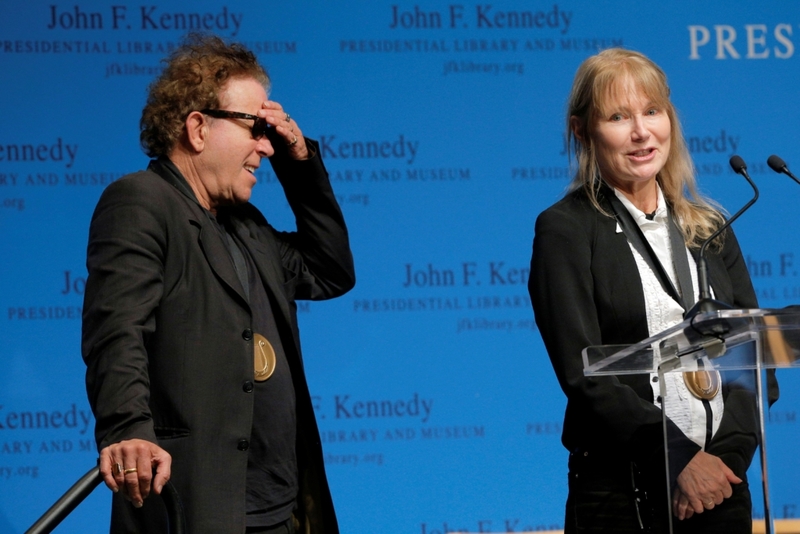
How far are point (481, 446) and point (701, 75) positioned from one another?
189 cm

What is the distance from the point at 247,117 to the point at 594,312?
3.14ft

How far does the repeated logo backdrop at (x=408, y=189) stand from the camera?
161 inches

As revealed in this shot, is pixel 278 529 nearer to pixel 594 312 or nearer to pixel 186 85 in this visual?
pixel 594 312

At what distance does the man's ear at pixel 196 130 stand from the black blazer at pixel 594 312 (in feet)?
2.71

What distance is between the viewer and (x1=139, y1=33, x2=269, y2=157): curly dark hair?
7.98 feet

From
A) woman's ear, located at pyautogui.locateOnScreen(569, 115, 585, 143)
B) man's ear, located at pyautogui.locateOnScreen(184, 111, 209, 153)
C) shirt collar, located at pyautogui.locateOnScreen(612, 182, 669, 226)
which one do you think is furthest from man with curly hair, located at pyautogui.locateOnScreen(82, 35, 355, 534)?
A: shirt collar, located at pyautogui.locateOnScreen(612, 182, 669, 226)

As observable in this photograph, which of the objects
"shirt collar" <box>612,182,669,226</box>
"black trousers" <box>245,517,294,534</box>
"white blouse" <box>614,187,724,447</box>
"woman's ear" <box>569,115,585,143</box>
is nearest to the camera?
"white blouse" <box>614,187,724,447</box>

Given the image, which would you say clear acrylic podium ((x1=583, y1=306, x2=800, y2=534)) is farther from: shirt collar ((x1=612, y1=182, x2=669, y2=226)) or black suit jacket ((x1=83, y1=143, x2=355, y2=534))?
black suit jacket ((x1=83, y1=143, x2=355, y2=534))

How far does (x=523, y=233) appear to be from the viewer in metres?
4.34

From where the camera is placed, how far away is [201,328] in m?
2.17

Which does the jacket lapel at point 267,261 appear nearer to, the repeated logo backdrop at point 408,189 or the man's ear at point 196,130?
the man's ear at point 196,130

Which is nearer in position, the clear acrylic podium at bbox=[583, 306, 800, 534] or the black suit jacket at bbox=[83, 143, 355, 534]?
the clear acrylic podium at bbox=[583, 306, 800, 534]

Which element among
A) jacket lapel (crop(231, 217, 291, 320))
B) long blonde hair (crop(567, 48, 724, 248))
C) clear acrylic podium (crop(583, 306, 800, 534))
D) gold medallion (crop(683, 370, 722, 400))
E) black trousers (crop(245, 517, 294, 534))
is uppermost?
long blonde hair (crop(567, 48, 724, 248))

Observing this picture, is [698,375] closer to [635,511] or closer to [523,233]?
[635,511]
